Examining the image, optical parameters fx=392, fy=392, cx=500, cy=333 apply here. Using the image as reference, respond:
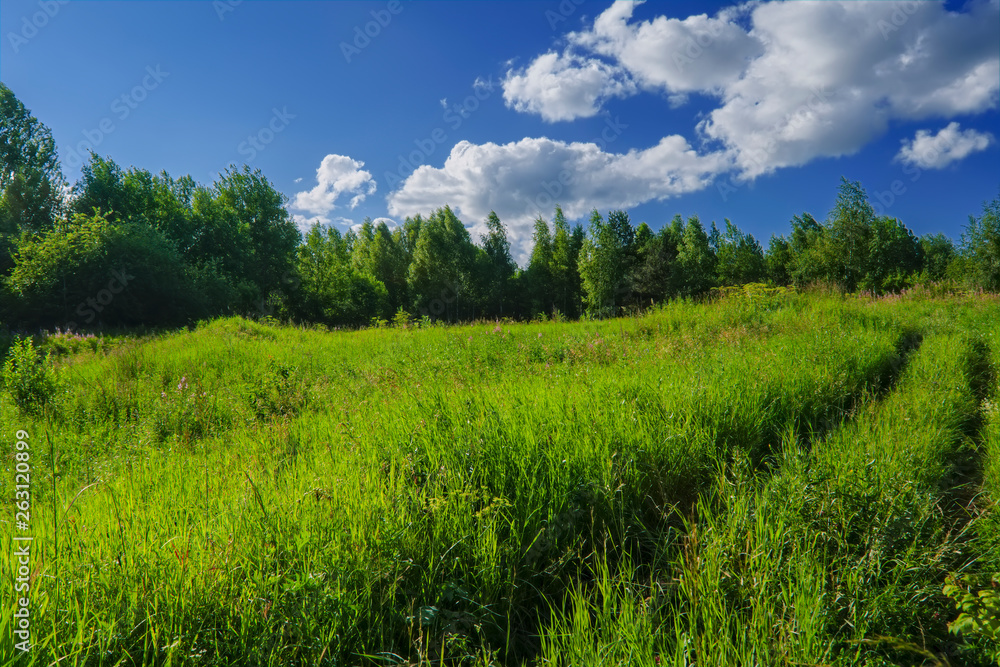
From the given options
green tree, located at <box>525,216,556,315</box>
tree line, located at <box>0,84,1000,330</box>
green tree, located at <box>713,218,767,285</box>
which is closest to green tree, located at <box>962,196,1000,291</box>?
tree line, located at <box>0,84,1000,330</box>

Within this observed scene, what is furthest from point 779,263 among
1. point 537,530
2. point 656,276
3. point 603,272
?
point 537,530

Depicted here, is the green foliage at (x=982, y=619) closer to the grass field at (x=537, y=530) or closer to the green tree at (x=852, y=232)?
the grass field at (x=537, y=530)

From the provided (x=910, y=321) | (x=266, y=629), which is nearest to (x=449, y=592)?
(x=266, y=629)

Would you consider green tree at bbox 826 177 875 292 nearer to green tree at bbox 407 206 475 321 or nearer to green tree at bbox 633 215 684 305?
green tree at bbox 633 215 684 305

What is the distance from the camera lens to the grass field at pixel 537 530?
153cm

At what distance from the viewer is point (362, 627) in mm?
1699

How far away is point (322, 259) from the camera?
4356 cm

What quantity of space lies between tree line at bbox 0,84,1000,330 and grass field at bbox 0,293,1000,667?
7983 millimetres

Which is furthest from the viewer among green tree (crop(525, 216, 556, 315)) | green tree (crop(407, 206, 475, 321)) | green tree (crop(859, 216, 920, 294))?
green tree (crop(525, 216, 556, 315))

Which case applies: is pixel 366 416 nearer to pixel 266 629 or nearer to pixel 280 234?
pixel 266 629

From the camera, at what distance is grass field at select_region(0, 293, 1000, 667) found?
1531 millimetres

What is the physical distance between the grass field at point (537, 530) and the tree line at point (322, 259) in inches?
314

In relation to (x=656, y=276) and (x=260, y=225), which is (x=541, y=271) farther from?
(x=260, y=225)

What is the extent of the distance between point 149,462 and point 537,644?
345 cm
